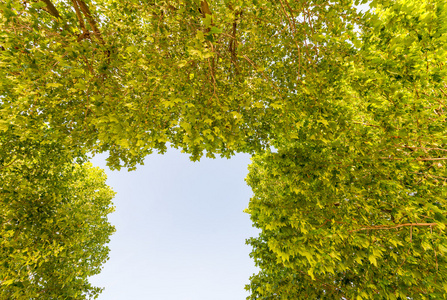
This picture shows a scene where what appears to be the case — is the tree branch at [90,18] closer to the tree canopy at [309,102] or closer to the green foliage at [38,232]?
the tree canopy at [309,102]

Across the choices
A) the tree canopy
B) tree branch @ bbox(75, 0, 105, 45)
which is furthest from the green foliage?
tree branch @ bbox(75, 0, 105, 45)

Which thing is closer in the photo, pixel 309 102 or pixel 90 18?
pixel 309 102

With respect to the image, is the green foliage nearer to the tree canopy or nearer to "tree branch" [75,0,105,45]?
the tree canopy

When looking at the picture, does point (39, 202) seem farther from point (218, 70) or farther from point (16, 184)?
point (218, 70)

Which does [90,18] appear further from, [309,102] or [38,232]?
[38,232]

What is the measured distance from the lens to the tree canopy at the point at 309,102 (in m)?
4.14

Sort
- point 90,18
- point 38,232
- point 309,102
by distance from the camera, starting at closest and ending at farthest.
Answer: point 309,102 < point 90,18 < point 38,232

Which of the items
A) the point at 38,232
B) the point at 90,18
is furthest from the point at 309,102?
the point at 38,232

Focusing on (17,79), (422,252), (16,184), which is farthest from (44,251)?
(422,252)

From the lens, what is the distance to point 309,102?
5.12m

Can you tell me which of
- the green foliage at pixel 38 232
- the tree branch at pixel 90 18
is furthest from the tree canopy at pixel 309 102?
the green foliage at pixel 38 232

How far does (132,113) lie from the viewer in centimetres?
511

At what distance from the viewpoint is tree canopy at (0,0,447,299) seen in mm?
4145

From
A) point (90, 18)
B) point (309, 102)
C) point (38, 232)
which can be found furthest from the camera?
point (38, 232)
